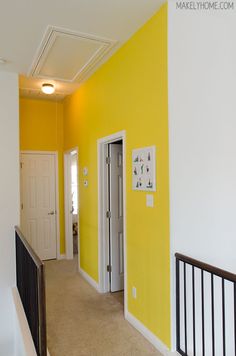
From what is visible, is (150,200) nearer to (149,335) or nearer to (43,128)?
(149,335)

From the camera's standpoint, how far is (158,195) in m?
2.50

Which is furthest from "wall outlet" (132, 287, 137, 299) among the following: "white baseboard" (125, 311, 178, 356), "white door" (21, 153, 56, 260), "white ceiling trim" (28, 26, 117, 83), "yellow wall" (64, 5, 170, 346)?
"white door" (21, 153, 56, 260)

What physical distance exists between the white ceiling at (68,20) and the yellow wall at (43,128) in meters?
1.97

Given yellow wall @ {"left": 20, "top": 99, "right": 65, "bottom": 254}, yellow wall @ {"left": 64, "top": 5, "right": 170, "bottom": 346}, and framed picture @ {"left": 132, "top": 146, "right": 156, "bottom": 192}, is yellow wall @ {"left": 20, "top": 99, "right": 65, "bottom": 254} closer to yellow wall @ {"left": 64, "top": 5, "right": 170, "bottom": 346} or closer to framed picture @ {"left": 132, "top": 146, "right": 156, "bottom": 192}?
yellow wall @ {"left": 64, "top": 5, "right": 170, "bottom": 346}

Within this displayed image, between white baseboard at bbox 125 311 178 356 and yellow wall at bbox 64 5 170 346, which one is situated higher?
yellow wall at bbox 64 5 170 346

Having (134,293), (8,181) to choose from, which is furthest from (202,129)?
(8,181)

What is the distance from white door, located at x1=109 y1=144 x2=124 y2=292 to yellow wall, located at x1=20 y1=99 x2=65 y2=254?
6.41 feet

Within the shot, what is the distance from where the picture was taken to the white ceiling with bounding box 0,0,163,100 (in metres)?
2.31

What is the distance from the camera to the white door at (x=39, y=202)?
518cm

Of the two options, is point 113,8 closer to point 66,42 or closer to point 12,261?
point 66,42

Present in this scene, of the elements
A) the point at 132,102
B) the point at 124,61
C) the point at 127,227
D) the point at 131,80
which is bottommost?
the point at 127,227

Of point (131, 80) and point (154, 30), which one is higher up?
point (154, 30)

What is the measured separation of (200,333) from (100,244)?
1.73 meters

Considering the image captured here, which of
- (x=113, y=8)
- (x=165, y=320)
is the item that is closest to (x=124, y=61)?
(x=113, y=8)
